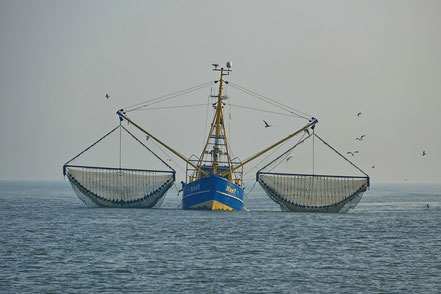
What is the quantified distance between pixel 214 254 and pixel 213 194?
27191 mm

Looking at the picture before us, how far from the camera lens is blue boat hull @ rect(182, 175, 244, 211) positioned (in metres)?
78.1

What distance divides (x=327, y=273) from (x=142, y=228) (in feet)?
83.6

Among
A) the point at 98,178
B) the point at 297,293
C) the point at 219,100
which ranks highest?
the point at 219,100

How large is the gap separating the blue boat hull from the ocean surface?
4.39 feet

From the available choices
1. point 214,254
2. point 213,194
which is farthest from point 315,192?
point 214,254

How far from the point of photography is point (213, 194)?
78.3 m

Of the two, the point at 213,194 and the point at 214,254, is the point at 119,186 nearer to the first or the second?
the point at 213,194

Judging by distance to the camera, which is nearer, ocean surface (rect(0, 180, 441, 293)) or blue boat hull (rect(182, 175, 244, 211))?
ocean surface (rect(0, 180, 441, 293))

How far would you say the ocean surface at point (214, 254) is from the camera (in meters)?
40.4

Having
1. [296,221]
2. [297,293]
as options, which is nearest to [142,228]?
[296,221]

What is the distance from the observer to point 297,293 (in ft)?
127

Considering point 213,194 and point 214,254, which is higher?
point 213,194

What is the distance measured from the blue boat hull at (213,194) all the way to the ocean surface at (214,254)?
134 centimetres

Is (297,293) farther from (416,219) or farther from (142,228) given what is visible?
(416,219)
